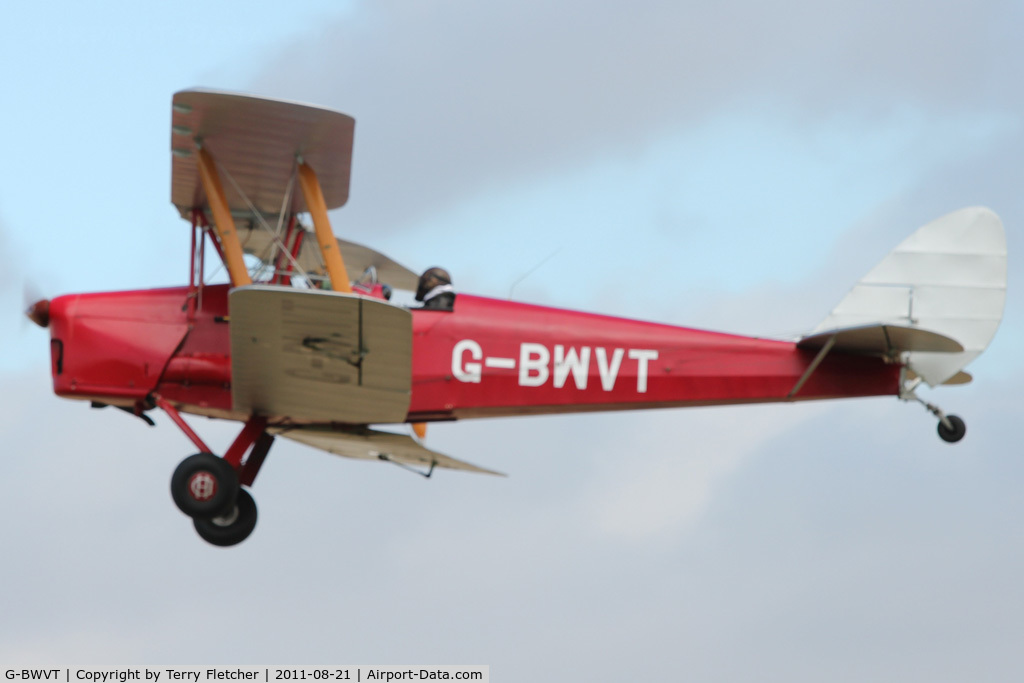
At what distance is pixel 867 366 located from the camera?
10016 mm

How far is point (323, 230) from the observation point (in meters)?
9.55

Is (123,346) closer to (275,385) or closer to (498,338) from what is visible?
(275,385)

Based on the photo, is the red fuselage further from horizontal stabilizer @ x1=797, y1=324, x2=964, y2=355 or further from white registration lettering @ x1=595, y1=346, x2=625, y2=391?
horizontal stabilizer @ x1=797, y1=324, x2=964, y2=355

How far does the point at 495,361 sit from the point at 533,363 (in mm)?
302

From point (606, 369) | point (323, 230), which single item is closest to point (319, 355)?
point (323, 230)

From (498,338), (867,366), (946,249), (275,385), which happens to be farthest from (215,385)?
(946,249)

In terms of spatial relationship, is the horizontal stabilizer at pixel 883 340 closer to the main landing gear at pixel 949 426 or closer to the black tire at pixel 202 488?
the main landing gear at pixel 949 426

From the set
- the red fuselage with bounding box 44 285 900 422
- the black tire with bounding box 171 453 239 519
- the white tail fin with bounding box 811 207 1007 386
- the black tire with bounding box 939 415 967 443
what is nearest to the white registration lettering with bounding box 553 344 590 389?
the red fuselage with bounding box 44 285 900 422

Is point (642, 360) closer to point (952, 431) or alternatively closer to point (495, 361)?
point (495, 361)

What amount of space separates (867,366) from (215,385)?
510 centimetres

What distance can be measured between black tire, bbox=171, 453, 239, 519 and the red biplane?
1 centimetres

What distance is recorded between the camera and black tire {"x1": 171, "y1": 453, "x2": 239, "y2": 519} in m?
9.16

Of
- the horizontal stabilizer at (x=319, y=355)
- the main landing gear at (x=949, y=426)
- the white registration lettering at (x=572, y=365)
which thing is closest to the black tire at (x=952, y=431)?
the main landing gear at (x=949, y=426)

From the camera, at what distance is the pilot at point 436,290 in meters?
9.80
